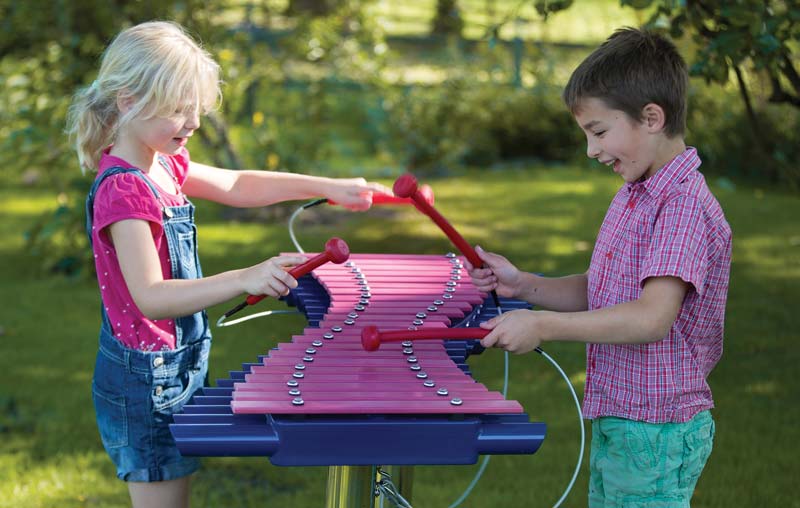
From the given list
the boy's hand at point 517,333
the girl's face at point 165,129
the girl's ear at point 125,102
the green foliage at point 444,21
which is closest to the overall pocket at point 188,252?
the girl's face at point 165,129

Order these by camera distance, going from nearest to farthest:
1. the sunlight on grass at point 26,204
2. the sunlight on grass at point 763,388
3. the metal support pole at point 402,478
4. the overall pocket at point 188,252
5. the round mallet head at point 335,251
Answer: the round mallet head at point 335,251
the overall pocket at point 188,252
the metal support pole at point 402,478
the sunlight on grass at point 763,388
the sunlight on grass at point 26,204

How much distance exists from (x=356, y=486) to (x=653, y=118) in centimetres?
114

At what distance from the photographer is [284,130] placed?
28.8 feet

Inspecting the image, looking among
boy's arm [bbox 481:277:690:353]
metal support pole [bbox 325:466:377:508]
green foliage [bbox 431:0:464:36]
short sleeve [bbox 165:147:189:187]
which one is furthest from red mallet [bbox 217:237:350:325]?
green foliage [bbox 431:0:464:36]

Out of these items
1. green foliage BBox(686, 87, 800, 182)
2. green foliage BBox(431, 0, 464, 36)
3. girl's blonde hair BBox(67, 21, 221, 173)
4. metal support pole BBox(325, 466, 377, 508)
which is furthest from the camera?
green foliage BBox(431, 0, 464, 36)

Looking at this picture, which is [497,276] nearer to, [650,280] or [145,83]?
[650,280]

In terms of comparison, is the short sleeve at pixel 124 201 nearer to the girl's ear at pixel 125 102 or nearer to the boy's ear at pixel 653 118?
the girl's ear at pixel 125 102

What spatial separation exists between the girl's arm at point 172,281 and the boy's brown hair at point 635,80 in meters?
0.82

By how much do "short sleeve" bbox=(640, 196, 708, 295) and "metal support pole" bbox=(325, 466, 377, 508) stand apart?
2.68 feet

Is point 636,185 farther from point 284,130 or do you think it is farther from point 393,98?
point 393,98

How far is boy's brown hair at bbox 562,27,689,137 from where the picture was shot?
8.46 ft

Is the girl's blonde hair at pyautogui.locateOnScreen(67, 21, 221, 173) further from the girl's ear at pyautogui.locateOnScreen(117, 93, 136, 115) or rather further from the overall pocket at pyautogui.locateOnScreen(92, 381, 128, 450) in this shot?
the overall pocket at pyautogui.locateOnScreen(92, 381, 128, 450)

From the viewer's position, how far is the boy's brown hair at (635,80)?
2580 mm

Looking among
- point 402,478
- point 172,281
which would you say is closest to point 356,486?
point 402,478
